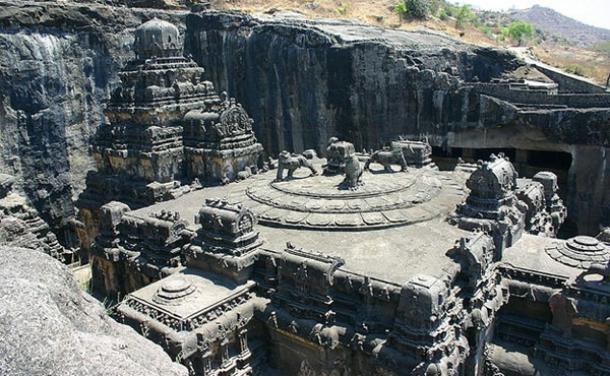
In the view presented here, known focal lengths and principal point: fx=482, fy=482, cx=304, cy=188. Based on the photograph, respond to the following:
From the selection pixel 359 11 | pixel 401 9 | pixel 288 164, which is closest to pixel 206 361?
pixel 288 164

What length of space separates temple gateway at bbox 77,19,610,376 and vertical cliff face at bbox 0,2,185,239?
44.3 feet

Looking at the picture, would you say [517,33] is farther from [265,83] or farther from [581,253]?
Result: [581,253]

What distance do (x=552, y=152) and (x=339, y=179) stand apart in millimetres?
16732

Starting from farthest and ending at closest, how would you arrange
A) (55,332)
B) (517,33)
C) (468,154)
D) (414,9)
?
(517,33), (414,9), (468,154), (55,332)

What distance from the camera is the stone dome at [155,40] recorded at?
23391 millimetres

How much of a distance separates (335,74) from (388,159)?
46.3 feet

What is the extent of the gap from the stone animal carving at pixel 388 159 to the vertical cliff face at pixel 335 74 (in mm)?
11686

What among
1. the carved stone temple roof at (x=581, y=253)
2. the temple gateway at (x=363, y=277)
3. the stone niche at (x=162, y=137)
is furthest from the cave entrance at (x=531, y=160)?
the carved stone temple roof at (x=581, y=253)

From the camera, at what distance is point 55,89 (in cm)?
2875

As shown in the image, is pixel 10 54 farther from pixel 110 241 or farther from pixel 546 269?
pixel 546 269

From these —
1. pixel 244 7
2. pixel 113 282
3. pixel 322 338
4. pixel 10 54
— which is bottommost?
pixel 113 282

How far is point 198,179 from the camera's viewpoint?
22.1 metres

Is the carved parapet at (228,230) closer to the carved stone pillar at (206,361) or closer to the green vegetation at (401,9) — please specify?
the carved stone pillar at (206,361)

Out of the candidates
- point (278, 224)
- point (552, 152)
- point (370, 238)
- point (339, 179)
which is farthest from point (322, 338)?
point (552, 152)
